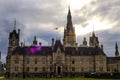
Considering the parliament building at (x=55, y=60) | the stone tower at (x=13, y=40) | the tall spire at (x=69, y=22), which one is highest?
the tall spire at (x=69, y=22)

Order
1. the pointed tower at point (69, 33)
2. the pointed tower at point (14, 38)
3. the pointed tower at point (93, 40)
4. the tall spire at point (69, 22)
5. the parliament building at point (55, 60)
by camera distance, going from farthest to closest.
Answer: the pointed tower at point (69, 33)
the tall spire at point (69, 22)
the pointed tower at point (93, 40)
the pointed tower at point (14, 38)
the parliament building at point (55, 60)

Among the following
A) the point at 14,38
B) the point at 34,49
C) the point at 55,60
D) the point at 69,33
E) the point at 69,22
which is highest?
the point at 69,22

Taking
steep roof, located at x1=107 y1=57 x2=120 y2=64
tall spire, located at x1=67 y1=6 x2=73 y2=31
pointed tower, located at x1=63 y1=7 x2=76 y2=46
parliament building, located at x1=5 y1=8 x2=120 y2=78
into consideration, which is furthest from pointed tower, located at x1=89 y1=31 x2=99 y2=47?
parliament building, located at x1=5 y1=8 x2=120 y2=78

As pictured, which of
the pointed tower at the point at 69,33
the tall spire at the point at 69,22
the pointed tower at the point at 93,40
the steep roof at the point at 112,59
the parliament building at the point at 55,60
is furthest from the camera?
the pointed tower at the point at 69,33

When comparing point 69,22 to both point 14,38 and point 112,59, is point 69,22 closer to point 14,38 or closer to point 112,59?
point 112,59

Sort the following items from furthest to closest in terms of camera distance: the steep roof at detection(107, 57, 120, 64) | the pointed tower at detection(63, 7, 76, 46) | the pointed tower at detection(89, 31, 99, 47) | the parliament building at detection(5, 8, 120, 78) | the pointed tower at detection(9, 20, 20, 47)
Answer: the pointed tower at detection(63, 7, 76, 46), the pointed tower at detection(89, 31, 99, 47), the steep roof at detection(107, 57, 120, 64), the pointed tower at detection(9, 20, 20, 47), the parliament building at detection(5, 8, 120, 78)

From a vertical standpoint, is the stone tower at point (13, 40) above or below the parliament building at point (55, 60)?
above

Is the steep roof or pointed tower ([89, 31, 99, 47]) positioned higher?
pointed tower ([89, 31, 99, 47])

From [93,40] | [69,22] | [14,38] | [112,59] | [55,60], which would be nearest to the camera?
[55,60]

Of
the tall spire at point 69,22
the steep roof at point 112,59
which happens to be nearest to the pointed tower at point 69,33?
the tall spire at point 69,22

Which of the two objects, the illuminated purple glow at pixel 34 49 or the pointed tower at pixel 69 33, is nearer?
the illuminated purple glow at pixel 34 49

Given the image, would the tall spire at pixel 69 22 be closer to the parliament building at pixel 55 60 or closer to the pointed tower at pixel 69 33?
the pointed tower at pixel 69 33

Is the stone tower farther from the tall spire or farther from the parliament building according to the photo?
the tall spire

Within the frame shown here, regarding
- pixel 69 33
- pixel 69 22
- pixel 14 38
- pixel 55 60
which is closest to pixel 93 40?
pixel 69 33
